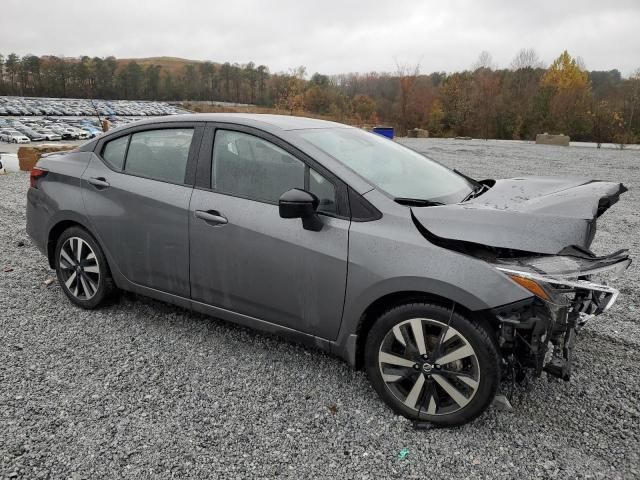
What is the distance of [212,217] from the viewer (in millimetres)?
2879

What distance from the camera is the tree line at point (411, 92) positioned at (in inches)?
1494

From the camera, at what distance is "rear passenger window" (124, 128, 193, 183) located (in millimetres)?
3156

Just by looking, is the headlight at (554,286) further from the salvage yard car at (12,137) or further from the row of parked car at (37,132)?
the salvage yard car at (12,137)

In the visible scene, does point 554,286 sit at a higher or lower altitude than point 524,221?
lower

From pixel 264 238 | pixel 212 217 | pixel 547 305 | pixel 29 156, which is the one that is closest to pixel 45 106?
pixel 29 156

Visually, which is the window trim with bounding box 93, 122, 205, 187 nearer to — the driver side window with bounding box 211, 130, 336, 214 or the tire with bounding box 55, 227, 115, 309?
the driver side window with bounding box 211, 130, 336, 214

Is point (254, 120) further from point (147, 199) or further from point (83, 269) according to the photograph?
point (83, 269)

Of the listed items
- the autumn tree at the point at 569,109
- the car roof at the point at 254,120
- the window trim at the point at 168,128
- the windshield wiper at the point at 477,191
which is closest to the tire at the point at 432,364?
the windshield wiper at the point at 477,191

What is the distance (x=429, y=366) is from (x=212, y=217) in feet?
5.23

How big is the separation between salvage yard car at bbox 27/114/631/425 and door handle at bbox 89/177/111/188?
11 millimetres

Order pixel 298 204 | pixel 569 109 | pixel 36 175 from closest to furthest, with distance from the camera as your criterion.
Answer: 1. pixel 298 204
2. pixel 36 175
3. pixel 569 109

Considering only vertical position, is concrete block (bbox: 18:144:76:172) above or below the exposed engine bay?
below

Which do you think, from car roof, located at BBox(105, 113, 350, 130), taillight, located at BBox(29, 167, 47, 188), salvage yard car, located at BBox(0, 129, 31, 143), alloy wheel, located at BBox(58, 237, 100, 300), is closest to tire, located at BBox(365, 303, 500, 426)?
car roof, located at BBox(105, 113, 350, 130)

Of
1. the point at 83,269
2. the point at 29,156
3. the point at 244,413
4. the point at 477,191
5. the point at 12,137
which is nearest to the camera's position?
the point at 244,413
